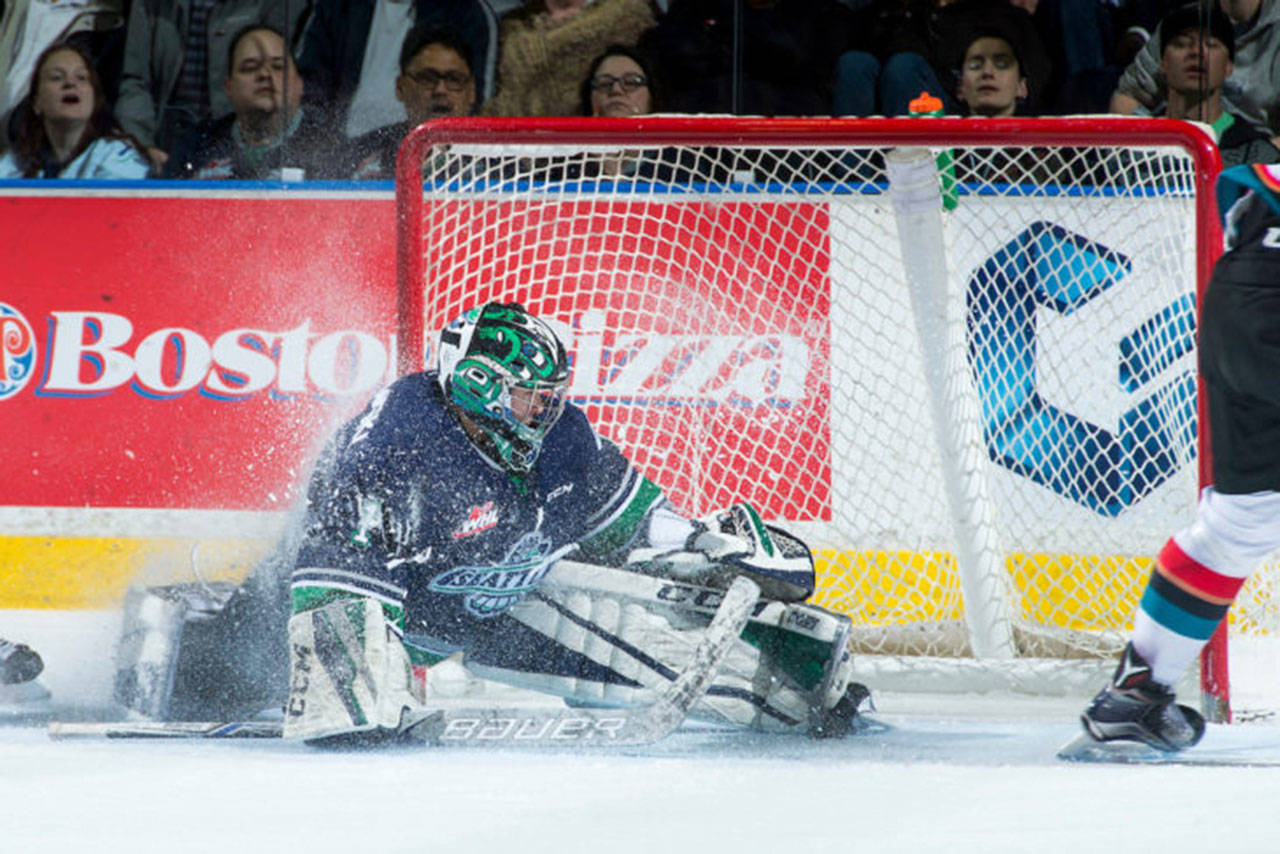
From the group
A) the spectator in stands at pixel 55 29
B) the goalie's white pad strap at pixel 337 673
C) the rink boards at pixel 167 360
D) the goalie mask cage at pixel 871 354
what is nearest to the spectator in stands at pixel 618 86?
the goalie mask cage at pixel 871 354

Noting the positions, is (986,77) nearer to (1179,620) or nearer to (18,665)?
(1179,620)

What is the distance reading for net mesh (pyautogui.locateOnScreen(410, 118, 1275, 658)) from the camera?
3.94 m

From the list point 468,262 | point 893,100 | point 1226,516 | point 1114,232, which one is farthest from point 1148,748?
point 893,100

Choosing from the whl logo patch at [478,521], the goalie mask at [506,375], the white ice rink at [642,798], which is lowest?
the white ice rink at [642,798]

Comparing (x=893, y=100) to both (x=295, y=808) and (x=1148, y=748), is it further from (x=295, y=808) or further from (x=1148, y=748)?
(x=295, y=808)

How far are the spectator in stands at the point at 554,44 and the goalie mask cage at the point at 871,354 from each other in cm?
55

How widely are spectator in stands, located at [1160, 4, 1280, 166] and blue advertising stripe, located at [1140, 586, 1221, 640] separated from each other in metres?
2.01

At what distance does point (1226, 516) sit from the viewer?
2.68 metres

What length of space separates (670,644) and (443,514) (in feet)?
1.61

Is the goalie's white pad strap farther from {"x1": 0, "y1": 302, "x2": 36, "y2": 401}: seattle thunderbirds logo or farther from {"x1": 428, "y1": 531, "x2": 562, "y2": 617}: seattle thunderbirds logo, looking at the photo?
{"x1": 0, "y1": 302, "x2": 36, "y2": 401}: seattle thunderbirds logo

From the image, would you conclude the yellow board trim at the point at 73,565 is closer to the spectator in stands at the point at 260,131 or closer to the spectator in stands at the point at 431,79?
the spectator in stands at the point at 260,131

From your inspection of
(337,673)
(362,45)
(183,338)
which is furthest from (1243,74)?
(337,673)

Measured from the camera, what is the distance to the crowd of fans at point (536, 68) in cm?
443

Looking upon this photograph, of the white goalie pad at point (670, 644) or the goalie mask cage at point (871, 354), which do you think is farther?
the goalie mask cage at point (871, 354)
